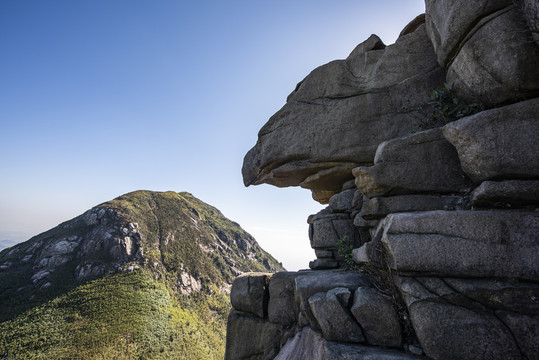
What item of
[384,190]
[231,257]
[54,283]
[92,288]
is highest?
[384,190]

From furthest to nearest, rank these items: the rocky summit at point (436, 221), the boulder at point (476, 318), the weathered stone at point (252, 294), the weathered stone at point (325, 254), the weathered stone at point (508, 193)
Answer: the weathered stone at point (325, 254), the weathered stone at point (252, 294), the weathered stone at point (508, 193), the rocky summit at point (436, 221), the boulder at point (476, 318)

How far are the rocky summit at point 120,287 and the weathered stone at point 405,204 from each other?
245 ft

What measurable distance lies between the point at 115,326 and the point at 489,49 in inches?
3455

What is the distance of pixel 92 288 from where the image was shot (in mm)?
79750

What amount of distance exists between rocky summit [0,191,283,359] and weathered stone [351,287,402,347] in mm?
74071

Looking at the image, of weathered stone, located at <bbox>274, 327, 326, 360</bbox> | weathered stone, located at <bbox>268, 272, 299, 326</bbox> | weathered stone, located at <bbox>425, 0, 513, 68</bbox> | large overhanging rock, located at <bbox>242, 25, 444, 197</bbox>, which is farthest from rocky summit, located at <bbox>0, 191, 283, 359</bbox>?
weathered stone, located at <bbox>425, 0, 513, 68</bbox>


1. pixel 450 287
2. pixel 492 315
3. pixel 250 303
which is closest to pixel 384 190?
pixel 450 287

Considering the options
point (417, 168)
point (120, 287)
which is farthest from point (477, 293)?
point (120, 287)

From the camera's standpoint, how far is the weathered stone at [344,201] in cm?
1164

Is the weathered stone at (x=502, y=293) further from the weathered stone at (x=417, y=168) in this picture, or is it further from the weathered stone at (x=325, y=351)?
the weathered stone at (x=417, y=168)

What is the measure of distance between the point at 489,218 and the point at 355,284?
391cm

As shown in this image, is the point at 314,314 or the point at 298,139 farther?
the point at 298,139

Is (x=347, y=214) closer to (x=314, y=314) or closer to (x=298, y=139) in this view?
(x=298, y=139)

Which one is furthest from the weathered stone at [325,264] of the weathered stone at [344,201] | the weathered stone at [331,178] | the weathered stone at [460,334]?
the weathered stone at [460,334]
